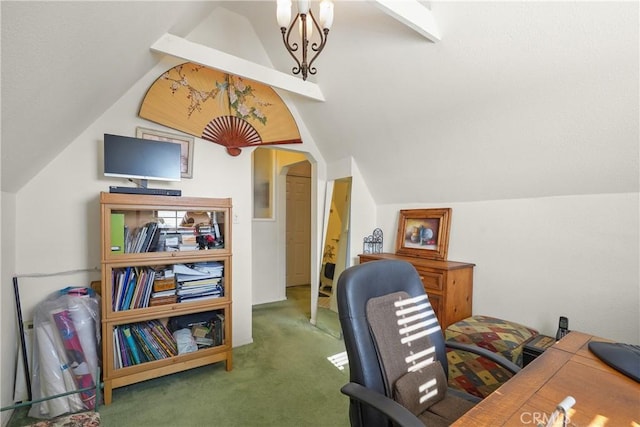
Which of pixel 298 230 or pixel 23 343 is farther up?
pixel 298 230

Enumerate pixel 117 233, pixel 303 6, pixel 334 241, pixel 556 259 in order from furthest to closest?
1. pixel 334 241
2. pixel 117 233
3. pixel 556 259
4. pixel 303 6

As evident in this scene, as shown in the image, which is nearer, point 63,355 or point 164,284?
point 63,355

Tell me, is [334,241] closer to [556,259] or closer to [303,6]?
[556,259]

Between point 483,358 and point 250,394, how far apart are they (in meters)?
1.61

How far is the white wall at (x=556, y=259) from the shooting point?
1614 mm

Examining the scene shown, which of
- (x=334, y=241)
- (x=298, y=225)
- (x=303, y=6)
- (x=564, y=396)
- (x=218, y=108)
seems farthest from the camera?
(x=298, y=225)

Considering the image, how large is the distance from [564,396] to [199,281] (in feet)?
7.51

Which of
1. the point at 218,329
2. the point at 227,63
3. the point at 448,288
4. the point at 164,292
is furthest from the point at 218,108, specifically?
the point at 448,288

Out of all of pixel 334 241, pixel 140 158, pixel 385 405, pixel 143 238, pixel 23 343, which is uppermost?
pixel 140 158

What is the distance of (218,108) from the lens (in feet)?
8.66

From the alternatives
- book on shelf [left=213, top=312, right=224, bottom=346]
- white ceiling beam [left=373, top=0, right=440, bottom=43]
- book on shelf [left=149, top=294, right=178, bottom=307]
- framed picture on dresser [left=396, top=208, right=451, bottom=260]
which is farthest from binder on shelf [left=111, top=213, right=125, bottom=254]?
framed picture on dresser [left=396, top=208, right=451, bottom=260]

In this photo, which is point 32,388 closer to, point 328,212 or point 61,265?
point 61,265

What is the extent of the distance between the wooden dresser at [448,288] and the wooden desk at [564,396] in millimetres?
960

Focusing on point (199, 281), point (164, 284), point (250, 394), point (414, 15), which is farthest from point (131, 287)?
point (414, 15)
